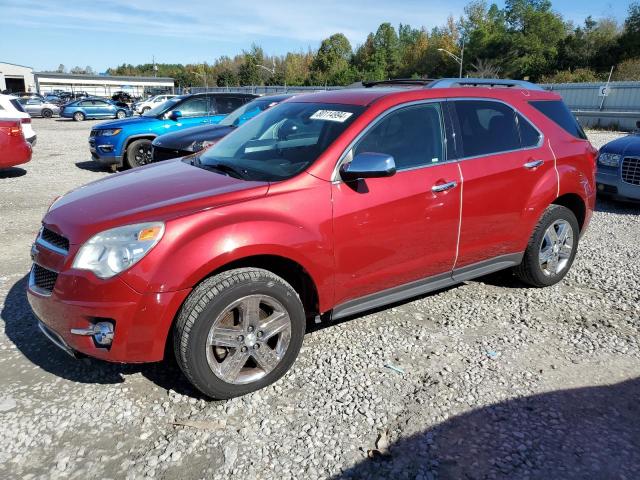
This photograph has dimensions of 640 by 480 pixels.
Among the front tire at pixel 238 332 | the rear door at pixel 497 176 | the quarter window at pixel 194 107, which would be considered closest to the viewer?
the front tire at pixel 238 332

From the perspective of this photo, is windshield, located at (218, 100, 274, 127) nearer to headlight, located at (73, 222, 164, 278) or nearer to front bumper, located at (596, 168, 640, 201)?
front bumper, located at (596, 168, 640, 201)

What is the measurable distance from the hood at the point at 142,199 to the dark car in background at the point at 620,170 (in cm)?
700

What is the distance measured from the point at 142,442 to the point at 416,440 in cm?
150

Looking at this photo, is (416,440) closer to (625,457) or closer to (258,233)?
(625,457)

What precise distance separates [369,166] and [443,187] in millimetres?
786

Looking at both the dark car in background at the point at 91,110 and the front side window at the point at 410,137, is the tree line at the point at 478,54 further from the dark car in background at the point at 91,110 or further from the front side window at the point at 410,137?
Result: the front side window at the point at 410,137

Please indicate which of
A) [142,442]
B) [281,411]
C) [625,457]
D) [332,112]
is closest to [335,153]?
[332,112]

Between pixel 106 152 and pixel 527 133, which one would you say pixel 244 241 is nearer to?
pixel 527 133

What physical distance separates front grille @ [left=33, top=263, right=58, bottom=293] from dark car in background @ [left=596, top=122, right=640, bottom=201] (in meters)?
8.14

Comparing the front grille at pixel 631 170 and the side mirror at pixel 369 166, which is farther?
the front grille at pixel 631 170

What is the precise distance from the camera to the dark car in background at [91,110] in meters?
31.5

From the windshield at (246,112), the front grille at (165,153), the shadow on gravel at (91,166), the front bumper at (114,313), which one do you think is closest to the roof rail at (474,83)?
the front bumper at (114,313)

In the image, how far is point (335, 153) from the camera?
129 inches

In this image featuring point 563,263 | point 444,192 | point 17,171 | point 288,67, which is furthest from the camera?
point 288,67
